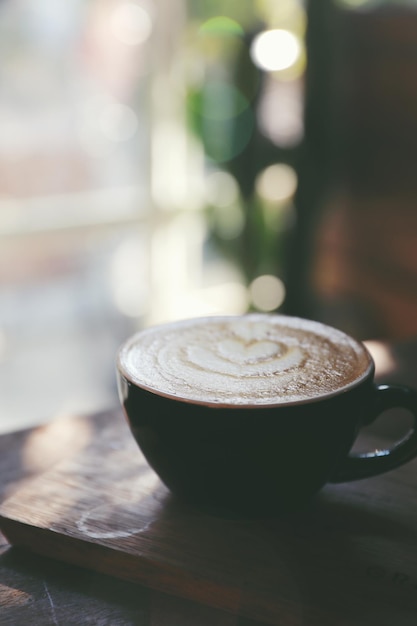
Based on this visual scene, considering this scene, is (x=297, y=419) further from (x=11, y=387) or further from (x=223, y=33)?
(x=223, y=33)

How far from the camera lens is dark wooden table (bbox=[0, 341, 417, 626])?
45 centimetres

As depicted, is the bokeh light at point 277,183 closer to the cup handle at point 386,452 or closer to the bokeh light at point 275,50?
the bokeh light at point 275,50

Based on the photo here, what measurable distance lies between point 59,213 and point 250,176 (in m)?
0.81

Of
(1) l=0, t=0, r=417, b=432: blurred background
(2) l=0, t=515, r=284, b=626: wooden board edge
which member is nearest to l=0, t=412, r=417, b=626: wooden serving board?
(2) l=0, t=515, r=284, b=626: wooden board edge

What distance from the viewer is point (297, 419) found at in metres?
0.48

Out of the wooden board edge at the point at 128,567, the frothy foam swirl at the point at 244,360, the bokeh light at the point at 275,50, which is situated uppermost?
the bokeh light at the point at 275,50

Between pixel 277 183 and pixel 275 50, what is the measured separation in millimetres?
461

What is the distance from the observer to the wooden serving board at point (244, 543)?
0.46 m

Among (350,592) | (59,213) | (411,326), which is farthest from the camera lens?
(59,213)

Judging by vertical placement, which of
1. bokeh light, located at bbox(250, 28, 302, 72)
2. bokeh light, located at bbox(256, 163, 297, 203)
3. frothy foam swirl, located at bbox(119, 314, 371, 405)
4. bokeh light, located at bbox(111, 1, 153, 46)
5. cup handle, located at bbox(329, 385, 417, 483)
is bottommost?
bokeh light, located at bbox(256, 163, 297, 203)

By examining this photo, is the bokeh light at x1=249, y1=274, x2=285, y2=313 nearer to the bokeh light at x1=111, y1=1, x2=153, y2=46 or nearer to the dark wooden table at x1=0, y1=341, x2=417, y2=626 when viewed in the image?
the bokeh light at x1=111, y1=1, x2=153, y2=46

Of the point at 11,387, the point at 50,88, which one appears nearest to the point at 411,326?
the point at 11,387

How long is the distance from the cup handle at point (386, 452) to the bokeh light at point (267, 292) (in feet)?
6.49

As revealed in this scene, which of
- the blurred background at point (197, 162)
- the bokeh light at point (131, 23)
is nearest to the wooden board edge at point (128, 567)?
the blurred background at point (197, 162)
